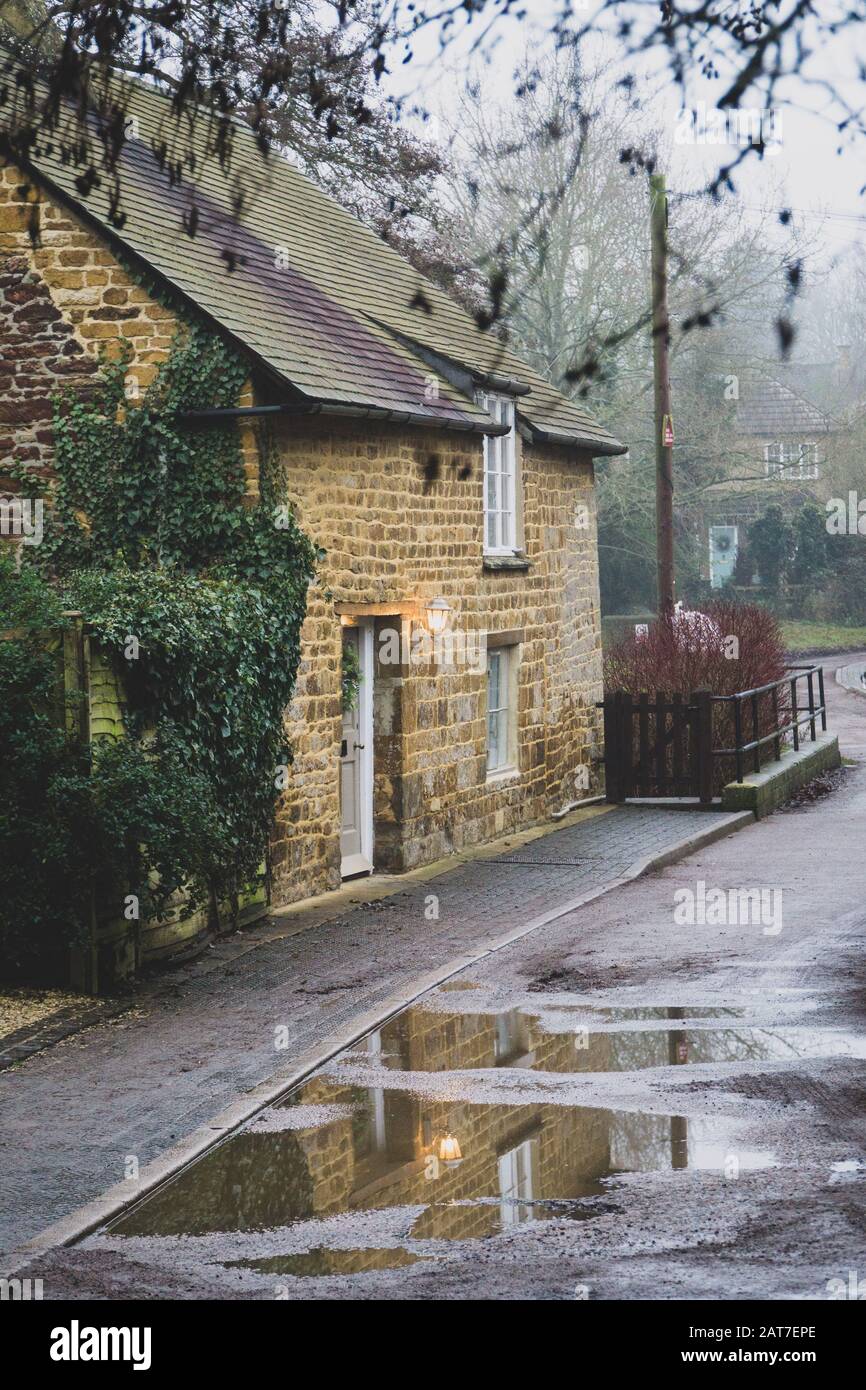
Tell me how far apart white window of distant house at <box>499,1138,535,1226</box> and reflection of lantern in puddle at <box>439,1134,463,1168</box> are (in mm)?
193

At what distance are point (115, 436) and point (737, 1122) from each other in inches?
341

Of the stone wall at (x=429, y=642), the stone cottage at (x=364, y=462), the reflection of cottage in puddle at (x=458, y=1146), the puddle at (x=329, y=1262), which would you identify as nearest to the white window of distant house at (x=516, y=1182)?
the reflection of cottage in puddle at (x=458, y=1146)

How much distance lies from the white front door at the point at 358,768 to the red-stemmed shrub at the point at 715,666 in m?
6.82

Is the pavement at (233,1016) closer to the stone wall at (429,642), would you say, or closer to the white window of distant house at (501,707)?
the stone wall at (429,642)

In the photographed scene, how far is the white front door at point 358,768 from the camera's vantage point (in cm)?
1584

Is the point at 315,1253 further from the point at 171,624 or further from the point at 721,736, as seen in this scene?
the point at 721,736

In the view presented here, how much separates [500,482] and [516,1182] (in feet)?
42.9

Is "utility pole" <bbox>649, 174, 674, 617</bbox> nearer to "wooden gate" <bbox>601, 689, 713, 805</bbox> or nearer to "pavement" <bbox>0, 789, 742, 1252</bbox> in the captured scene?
"wooden gate" <bbox>601, 689, 713, 805</bbox>

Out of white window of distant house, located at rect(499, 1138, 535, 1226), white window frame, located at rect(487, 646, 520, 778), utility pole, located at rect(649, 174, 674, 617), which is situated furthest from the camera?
utility pole, located at rect(649, 174, 674, 617)

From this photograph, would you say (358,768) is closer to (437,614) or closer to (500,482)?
(437,614)

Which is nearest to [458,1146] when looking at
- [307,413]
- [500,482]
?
[307,413]

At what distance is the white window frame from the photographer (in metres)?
19.2

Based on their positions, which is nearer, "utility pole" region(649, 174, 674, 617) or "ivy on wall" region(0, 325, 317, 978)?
"ivy on wall" region(0, 325, 317, 978)

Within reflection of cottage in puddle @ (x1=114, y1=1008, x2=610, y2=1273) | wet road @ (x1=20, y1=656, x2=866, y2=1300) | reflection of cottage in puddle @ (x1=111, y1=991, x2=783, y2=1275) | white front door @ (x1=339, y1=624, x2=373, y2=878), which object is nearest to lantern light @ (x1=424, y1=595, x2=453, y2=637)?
white front door @ (x1=339, y1=624, x2=373, y2=878)
